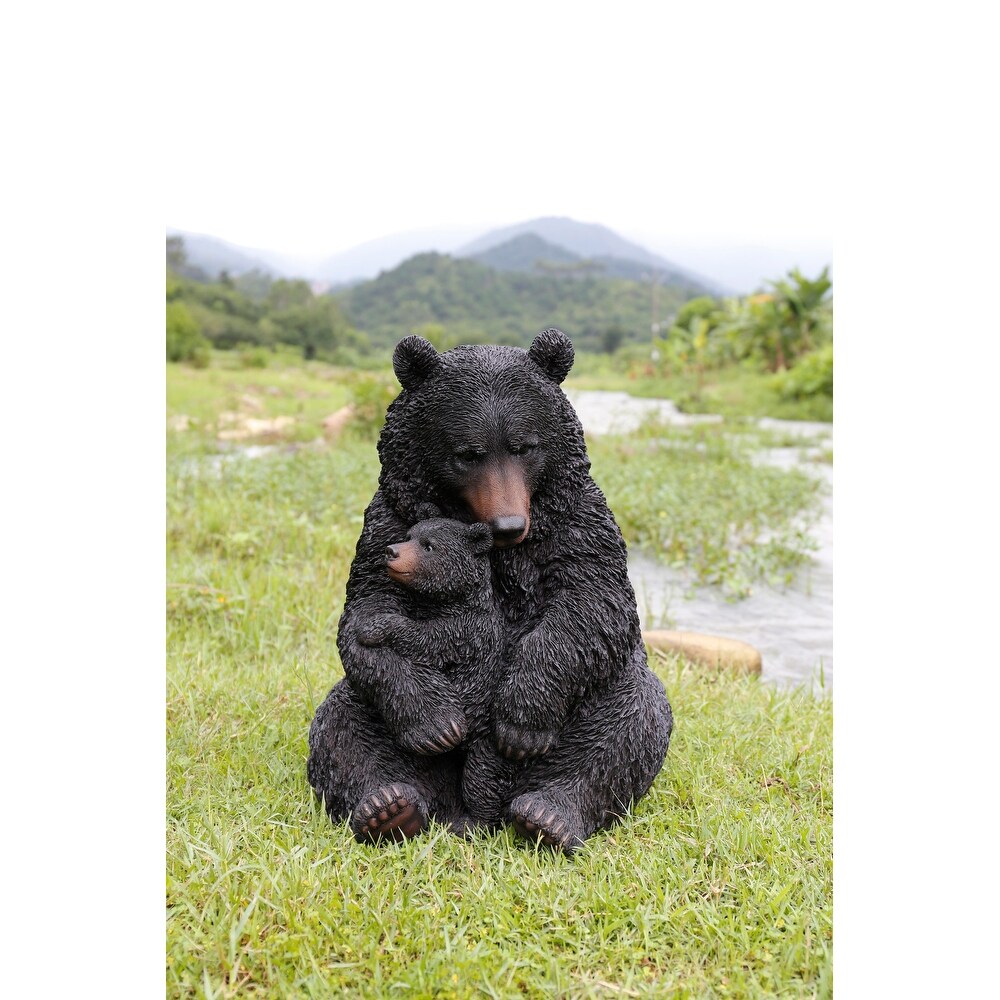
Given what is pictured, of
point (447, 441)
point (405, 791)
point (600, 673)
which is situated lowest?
point (405, 791)

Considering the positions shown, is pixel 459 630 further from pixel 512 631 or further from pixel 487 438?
pixel 487 438

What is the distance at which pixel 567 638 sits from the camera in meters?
2.53

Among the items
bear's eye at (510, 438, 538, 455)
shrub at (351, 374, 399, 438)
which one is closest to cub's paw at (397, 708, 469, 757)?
bear's eye at (510, 438, 538, 455)

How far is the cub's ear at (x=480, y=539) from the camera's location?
2.52m

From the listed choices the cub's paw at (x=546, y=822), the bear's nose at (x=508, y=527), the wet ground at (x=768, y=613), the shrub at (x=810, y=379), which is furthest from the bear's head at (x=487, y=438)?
the shrub at (x=810, y=379)

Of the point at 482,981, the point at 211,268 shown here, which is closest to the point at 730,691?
the point at 482,981

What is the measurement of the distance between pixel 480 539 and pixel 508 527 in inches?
4.4

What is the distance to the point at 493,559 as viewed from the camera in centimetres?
265

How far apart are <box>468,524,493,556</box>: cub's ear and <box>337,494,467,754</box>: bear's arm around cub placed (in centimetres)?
23

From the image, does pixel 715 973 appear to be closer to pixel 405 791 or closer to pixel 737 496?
pixel 405 791

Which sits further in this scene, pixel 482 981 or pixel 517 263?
pixel 517 263

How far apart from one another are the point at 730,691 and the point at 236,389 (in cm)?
930

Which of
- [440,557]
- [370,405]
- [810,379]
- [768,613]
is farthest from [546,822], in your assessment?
[810,379]

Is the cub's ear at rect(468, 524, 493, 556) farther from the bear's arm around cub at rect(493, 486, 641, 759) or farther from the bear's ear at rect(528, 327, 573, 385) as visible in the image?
the bear's ear at rect(528, 327, 573, 385)
